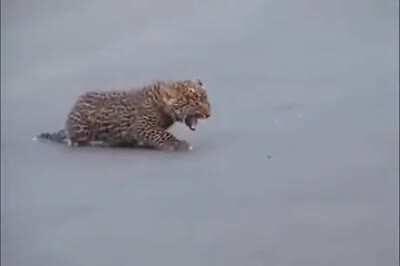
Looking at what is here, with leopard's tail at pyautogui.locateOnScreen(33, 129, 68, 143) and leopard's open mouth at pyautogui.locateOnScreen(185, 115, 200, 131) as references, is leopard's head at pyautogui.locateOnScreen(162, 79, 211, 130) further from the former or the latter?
leopard's tail at pyautogui.locateOnScreen(33, 129, 68, 143)

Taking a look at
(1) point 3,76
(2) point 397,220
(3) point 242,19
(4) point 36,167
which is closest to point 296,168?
(2) point 397,220

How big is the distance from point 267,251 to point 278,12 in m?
4.44

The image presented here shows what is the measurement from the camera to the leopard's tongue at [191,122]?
6020 millimetres

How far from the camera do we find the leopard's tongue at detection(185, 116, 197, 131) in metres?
6.02

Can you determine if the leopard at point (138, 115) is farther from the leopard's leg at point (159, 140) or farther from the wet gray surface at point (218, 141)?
the wet gray surface at point (218, 141)

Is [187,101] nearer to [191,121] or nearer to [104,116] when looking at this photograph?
[191,121]

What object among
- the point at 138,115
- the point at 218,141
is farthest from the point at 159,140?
the point at 218,141

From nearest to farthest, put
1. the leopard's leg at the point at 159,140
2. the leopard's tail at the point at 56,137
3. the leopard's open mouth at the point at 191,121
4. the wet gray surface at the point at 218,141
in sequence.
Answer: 1. the wet gray surface at the point at 218,141
2. the leopard's leg at the point at 159,140
3. the leopard's open mouth at the point at 191,121
4. the leopard's tail at the point at 56,137

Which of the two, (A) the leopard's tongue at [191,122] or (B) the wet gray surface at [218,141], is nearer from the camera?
(B) the wet gray surface at [218,141]

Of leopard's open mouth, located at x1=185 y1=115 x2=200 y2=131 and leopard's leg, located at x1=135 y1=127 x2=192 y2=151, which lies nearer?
leopard's leg, located at x1=135 y1=127 x2=192 y2=151

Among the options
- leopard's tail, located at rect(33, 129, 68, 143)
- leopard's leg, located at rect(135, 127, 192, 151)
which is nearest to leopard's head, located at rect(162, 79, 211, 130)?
leopard's leg, located at rect(135, 127, 192, 151)

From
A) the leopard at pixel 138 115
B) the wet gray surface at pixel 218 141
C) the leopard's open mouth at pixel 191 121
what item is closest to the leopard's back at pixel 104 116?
the leopard at pixel 138 115

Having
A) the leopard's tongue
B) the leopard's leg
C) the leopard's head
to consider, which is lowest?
the leopard's leg

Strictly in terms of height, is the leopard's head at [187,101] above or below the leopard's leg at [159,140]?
above
